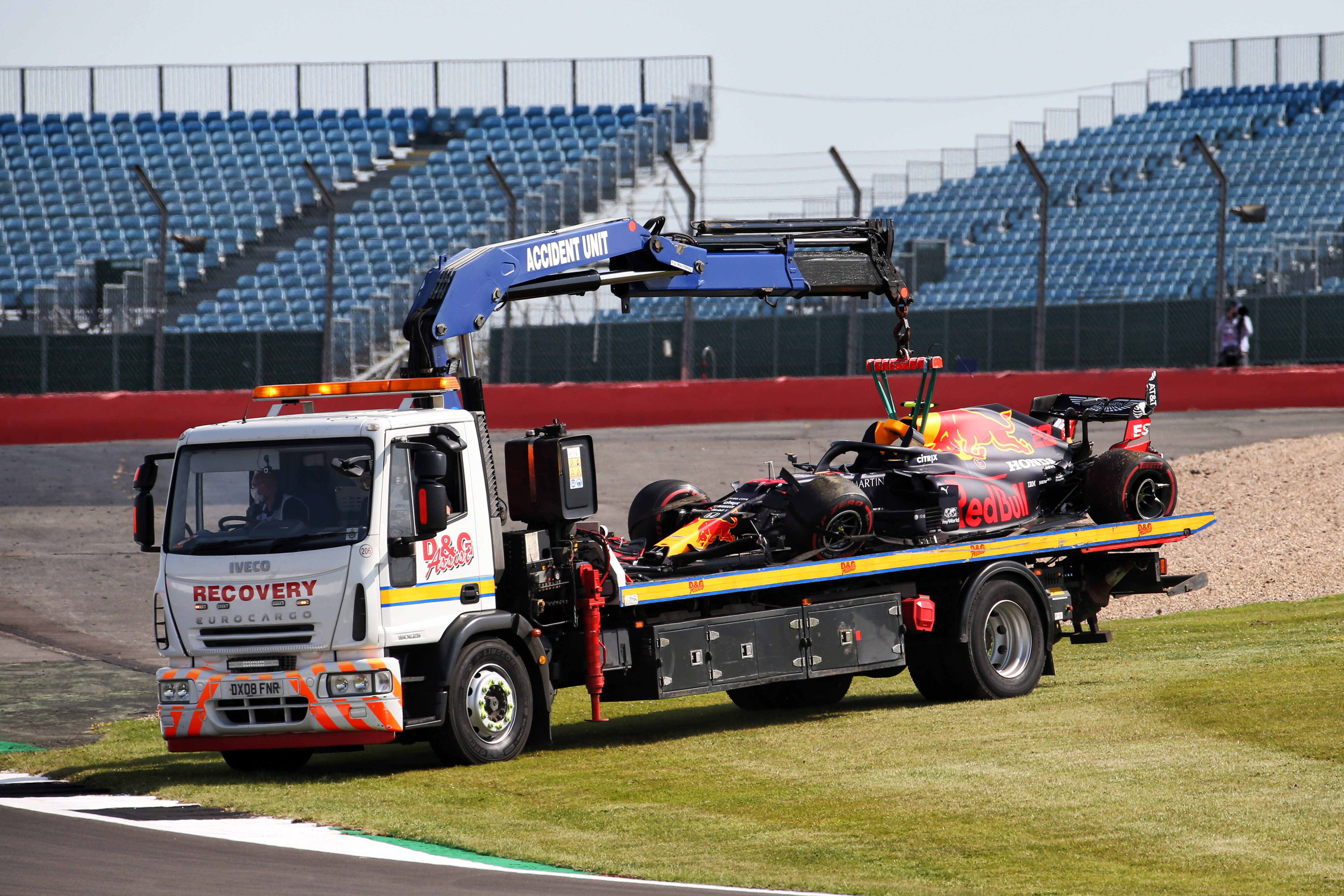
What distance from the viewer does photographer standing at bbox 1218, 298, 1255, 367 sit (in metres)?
26.2

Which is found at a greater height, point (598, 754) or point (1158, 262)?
point (1158, 262)

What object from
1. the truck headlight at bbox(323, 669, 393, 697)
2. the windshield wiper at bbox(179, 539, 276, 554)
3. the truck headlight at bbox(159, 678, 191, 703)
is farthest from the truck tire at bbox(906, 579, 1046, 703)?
the truck headlight at bbox(159, 678, 191, 703)

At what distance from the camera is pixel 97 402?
26250 mm

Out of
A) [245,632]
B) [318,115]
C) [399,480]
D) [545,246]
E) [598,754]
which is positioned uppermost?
[318,115]

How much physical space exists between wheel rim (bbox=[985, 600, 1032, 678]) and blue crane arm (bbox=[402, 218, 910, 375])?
7.92ft

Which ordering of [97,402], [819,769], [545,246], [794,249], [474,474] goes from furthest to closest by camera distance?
[97,402] → [794,249] → [545,246] → [474,474] → [819,769]

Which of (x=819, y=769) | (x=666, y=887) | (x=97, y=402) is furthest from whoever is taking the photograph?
(x=97, y=402)

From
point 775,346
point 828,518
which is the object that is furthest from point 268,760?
point 775,346

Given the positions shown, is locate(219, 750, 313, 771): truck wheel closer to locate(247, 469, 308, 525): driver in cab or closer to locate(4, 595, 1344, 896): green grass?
locate(4, 595, 1344, 896): green grass

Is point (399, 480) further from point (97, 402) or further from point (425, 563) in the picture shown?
point (97, 402)

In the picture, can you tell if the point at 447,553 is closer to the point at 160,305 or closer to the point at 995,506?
the point at 995,506

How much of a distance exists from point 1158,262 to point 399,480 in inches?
932

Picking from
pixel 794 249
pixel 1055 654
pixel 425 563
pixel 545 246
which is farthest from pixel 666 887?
pixel 1055 654

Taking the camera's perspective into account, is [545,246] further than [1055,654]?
No
